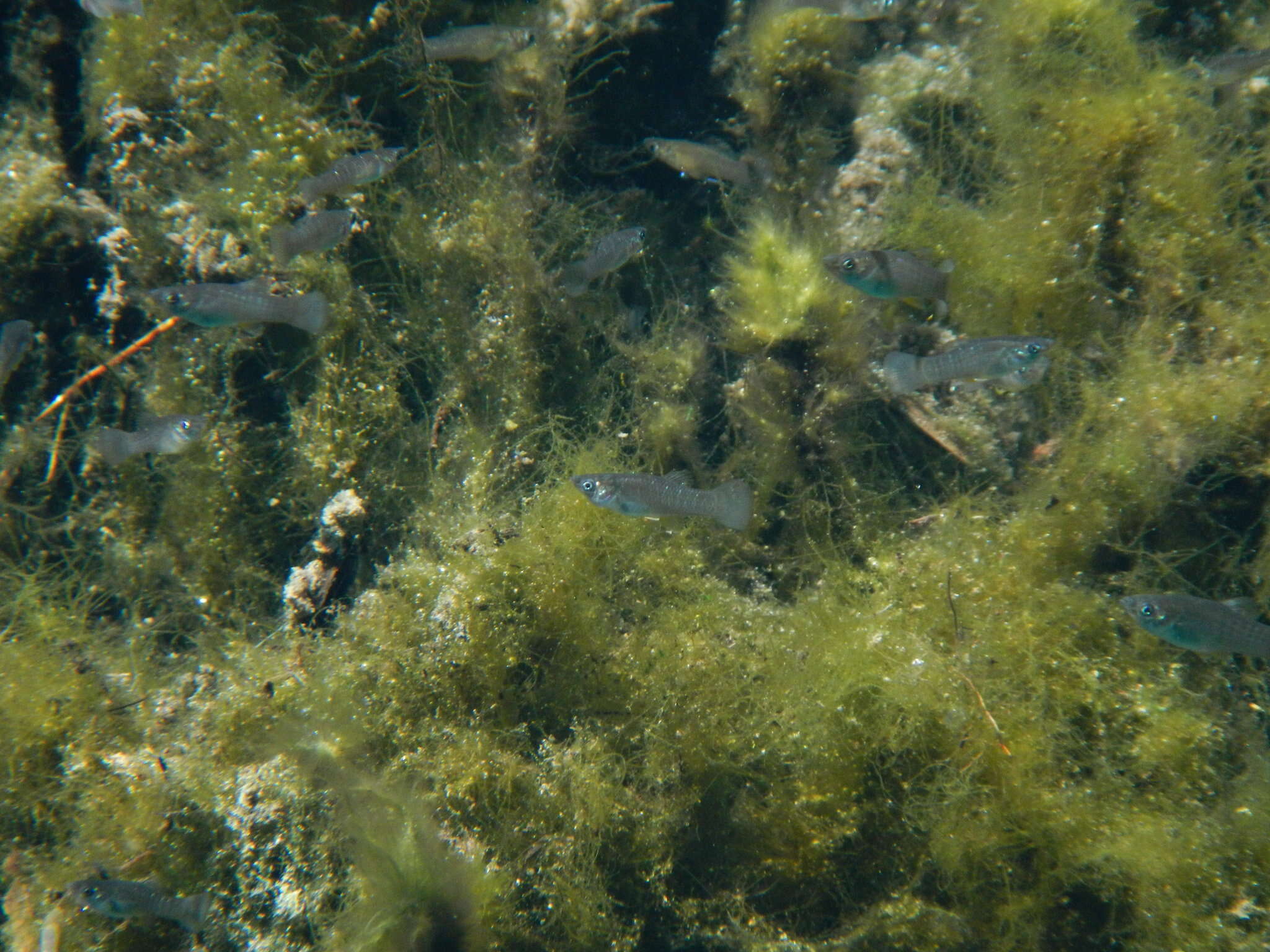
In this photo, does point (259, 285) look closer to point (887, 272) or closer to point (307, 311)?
point (307, 311)

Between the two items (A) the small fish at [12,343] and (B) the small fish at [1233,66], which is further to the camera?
(A) the small fish at [12,343]

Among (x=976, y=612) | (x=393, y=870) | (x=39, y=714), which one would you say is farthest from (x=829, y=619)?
(x=39, y=714)

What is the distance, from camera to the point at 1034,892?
268 centimetres

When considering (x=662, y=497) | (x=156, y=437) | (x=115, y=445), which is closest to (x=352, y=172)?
(x=156, y=437)

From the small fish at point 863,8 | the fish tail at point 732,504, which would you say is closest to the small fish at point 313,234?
the fish tail at point 732,504

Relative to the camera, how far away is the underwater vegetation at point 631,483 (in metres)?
2.83

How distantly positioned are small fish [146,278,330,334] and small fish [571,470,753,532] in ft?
7.26

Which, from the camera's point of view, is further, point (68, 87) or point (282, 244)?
point (68, 87)

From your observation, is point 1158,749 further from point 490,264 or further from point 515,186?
point 515,186

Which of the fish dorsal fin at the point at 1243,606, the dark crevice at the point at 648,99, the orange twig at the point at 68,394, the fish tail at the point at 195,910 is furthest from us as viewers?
the orange twig at the point at 68,394

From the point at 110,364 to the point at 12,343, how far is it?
2.09 ft

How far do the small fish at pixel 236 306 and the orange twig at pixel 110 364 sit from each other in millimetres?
1033

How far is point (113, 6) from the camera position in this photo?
436 centimetres

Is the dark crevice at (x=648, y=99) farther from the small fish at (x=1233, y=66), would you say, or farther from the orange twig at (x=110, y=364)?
the orange twig at (x=110, y=364)
